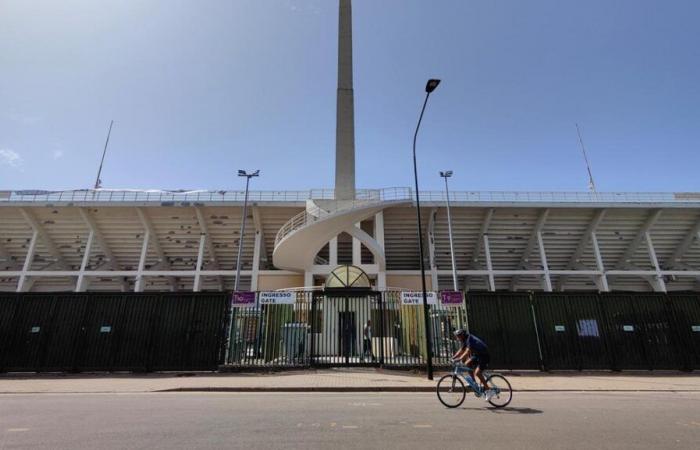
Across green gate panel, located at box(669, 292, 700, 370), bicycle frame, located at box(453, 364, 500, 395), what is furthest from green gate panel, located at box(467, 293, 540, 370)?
bicycle frame, located at box(453, 364, 500, 395)

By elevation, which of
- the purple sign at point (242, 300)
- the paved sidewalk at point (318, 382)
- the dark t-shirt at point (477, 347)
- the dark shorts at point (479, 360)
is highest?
the purple sign at point (242, 300)

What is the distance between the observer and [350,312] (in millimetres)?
12891

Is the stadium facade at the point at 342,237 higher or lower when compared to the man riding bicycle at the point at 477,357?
higher

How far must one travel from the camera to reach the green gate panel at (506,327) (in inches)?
474

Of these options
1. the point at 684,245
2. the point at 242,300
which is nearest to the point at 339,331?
the point at 242,300

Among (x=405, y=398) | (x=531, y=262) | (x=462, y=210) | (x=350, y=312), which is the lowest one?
(x=405, y=398)

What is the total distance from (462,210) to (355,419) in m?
25.4

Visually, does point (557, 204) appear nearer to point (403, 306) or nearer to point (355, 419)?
point (403, 306)

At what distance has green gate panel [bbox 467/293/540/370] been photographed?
12.0m

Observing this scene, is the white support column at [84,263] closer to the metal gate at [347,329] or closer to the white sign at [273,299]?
the white sign at [273,299]

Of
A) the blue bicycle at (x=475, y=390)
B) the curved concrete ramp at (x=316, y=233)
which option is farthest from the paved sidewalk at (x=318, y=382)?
the curved concrete ramp at (x=316, y=233)

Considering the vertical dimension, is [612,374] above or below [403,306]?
below

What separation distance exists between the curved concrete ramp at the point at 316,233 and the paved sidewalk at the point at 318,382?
444 inches

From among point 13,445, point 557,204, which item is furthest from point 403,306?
point 557,204
